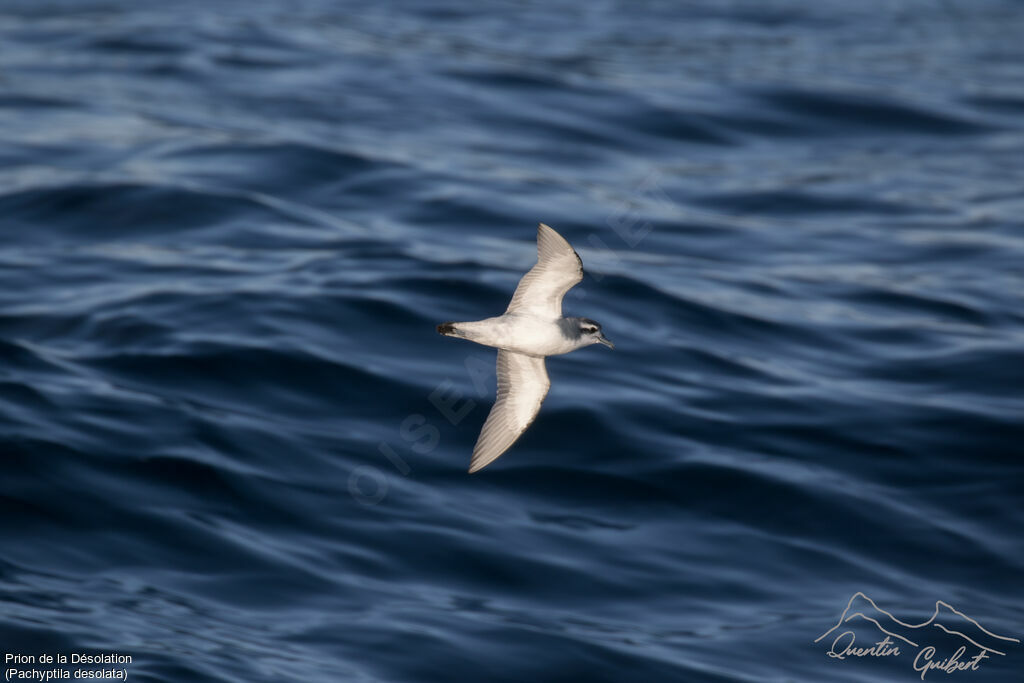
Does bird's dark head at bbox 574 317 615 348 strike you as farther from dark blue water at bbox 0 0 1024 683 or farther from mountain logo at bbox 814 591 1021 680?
mountain logo at bbox 814 591 1021 680

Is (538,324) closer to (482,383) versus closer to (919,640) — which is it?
(919,640)

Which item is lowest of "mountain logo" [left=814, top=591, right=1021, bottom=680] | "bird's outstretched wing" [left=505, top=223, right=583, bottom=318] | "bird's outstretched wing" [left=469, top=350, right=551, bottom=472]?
"mountain logo" [left=814, top=591, right=1021, bottom=680]

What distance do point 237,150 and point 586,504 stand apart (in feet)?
45.1

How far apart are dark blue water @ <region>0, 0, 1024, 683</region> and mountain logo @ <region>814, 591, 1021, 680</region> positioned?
132mm

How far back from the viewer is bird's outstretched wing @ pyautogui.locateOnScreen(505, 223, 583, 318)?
763cm

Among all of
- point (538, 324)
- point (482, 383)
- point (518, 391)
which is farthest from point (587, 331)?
point (482, 383)

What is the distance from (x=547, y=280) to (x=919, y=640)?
8209 millimetres

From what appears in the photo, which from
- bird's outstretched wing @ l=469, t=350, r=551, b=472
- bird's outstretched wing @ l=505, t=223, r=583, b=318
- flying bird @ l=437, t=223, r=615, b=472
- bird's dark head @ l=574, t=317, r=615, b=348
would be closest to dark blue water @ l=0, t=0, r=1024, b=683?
bird's outstretched wing @ l=469, t=350, r=551, b=472

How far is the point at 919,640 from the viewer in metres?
13.9

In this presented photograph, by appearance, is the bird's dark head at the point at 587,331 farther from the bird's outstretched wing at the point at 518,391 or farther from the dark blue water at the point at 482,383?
the dark blue water at the point at 482,383

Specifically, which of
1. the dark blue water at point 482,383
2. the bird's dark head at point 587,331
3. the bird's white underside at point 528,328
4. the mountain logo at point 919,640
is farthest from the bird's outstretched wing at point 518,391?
the mountain logo at point 919,640

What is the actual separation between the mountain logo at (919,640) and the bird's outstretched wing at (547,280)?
288 inches

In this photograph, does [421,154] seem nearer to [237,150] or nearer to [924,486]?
[237,150]

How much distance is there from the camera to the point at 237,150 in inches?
1026
